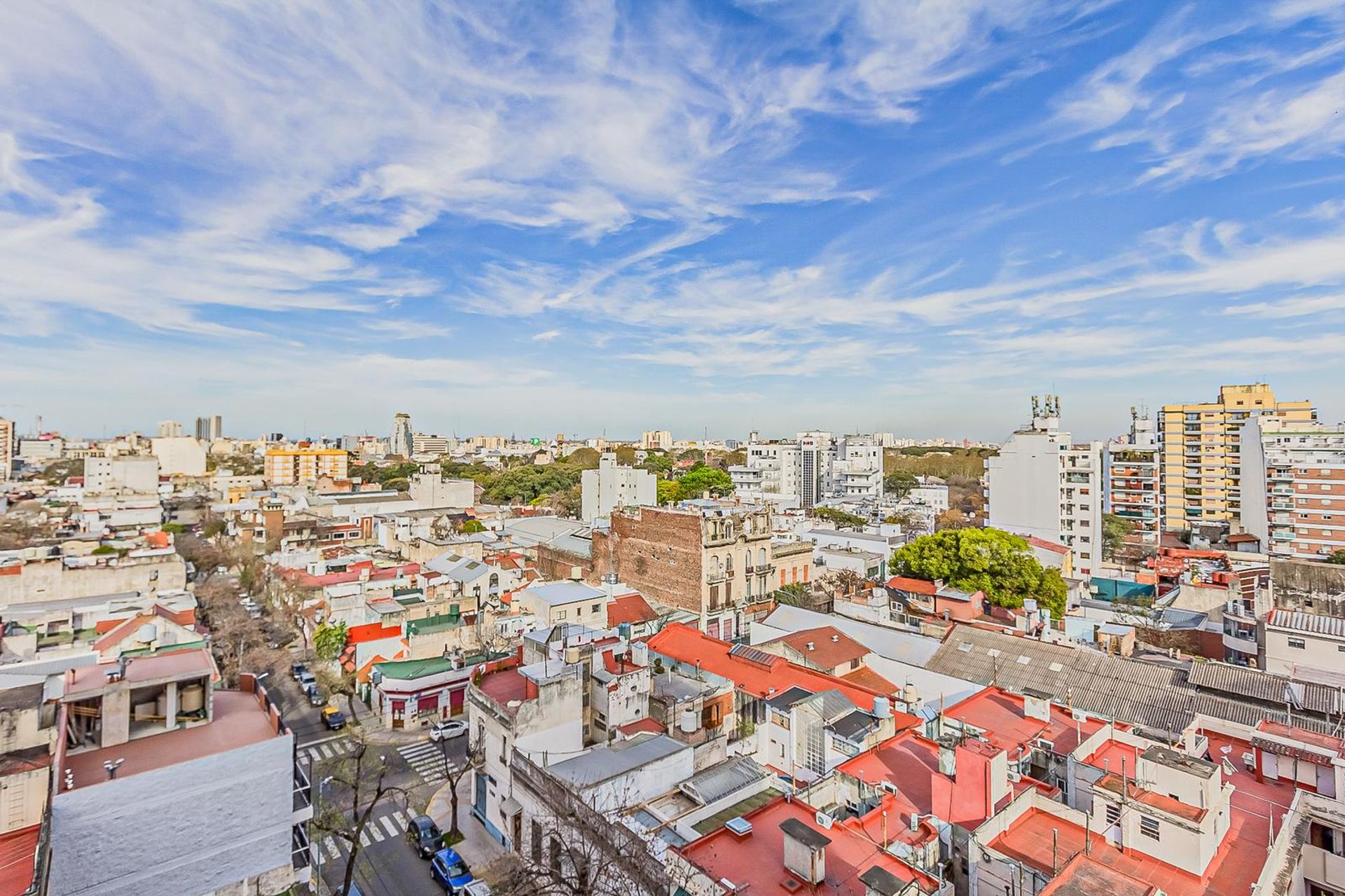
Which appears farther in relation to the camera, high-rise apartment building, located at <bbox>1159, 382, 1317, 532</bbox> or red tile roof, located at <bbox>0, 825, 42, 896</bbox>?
high-rise apartment building, located at <bbox>1159, 382, 1317, 532</bbox>

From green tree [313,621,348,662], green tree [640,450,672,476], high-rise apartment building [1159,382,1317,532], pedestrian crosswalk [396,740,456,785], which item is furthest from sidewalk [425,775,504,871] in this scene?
green tree [640,450,672,476]

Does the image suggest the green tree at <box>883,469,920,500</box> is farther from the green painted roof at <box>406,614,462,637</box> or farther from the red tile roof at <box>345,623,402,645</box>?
the red tile roof at <box>345,623,402,645</box>

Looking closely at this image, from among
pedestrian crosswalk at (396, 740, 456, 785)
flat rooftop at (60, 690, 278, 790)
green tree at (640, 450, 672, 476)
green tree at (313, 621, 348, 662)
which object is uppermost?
green tree at (640, 450, 672, 476)

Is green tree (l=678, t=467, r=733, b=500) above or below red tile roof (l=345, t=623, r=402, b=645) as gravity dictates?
above

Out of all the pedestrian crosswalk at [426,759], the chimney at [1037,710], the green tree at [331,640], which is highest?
the chimney at [1037,710]

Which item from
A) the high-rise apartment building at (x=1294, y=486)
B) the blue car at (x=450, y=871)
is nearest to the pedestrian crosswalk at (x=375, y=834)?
the blue car at (x=450, y=871)

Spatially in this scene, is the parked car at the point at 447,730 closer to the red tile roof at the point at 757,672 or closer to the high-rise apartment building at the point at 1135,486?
the red tile roof at the point at 757,672

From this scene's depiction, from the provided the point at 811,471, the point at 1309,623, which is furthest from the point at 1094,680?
the point at 811,471

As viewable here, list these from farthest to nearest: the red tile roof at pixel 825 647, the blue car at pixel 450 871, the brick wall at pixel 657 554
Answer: the brick wall at pixel 657 554, the red tile roof at pixel 825 647, the blue car at pixel 450 871
